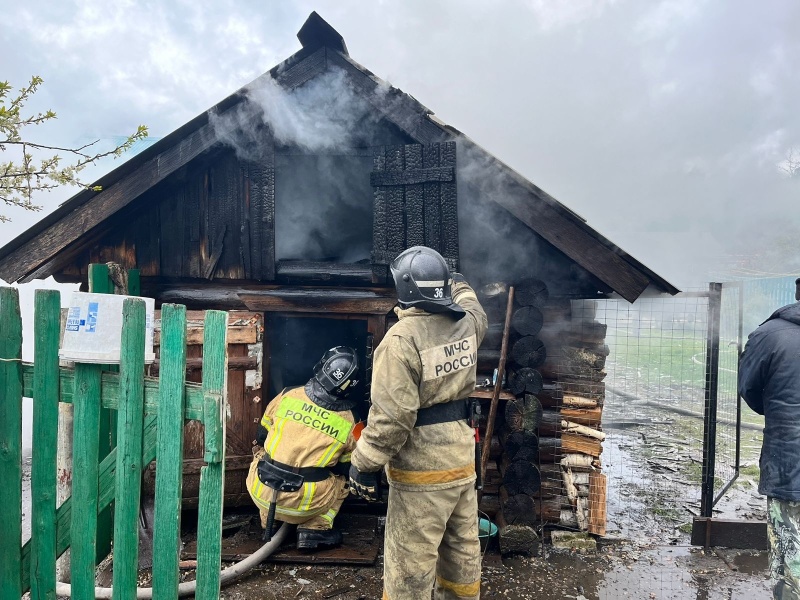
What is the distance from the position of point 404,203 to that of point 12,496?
140 inches

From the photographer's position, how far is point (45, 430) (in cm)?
275

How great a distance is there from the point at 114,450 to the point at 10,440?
718 millimetres

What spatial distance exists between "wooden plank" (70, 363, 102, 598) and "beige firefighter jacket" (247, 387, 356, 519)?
1803mm

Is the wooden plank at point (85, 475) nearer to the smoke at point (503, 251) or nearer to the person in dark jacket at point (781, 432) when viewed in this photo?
the smoke at point (503, 251)

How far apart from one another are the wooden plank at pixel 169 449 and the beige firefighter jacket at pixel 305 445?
6.01 feet

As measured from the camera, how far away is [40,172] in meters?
3.14

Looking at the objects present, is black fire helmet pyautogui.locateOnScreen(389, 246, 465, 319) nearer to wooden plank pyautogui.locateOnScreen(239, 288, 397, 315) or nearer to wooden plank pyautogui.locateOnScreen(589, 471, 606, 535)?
wooden plank pyautogui.locateOnScreen(239, 288, 397, 315)

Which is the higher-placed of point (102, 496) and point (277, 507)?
point (102, 496)

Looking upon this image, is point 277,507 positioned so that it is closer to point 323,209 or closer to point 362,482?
point 362,482

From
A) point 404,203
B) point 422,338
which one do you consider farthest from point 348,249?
point 422,338

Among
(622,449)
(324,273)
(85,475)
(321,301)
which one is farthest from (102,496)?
(622,449)

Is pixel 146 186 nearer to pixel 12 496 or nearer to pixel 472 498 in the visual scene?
pixel 12 496

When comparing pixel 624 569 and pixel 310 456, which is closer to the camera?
pixel 310 456

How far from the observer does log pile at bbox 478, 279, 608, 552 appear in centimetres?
474
